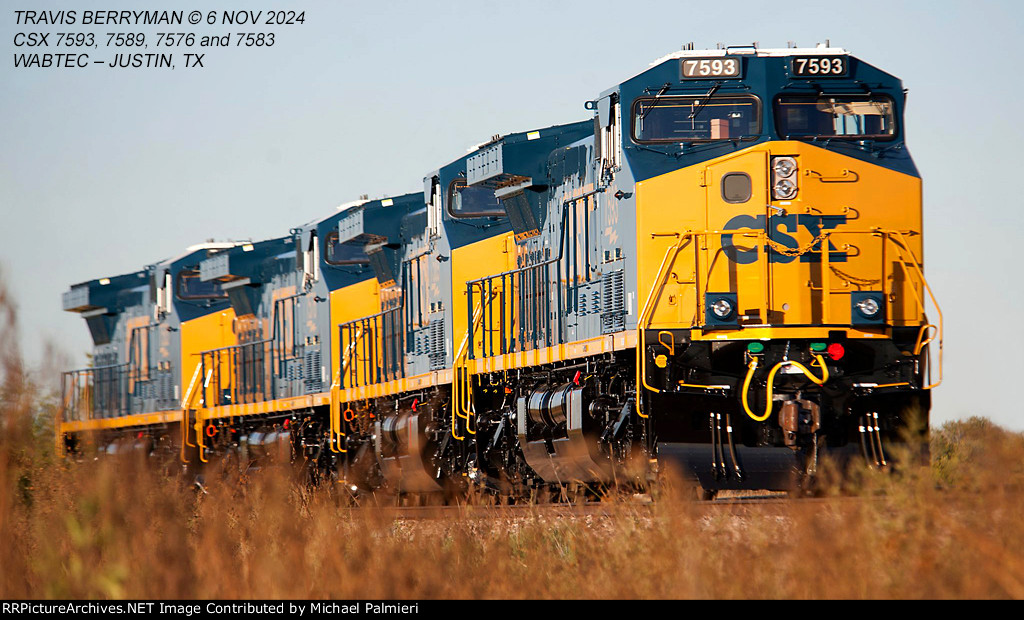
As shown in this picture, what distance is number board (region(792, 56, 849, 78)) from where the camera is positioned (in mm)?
12031

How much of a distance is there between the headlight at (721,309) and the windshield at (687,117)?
1.65 meters

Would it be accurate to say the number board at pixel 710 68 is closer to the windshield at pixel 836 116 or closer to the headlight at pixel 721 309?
the windshield at pixel 836 116

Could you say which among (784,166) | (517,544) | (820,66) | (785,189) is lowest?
(517,544)

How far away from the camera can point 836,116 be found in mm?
12148

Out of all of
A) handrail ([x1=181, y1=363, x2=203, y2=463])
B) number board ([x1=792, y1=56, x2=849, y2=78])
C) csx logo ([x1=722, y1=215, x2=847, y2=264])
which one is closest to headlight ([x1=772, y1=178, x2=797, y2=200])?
csx logo ([x1=722, y1=215, x2=847, y2=264])

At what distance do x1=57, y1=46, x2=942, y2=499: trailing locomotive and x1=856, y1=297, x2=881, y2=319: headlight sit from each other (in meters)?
0.02

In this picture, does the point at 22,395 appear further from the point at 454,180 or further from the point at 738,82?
the point at 454,180

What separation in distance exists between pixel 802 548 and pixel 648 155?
6.54 meters

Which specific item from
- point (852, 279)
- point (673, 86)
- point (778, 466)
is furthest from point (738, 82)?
point (778, 466)

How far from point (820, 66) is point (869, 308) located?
2358 mm

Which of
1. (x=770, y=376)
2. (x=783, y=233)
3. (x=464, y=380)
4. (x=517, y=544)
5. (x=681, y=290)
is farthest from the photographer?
(x=464, y=380)

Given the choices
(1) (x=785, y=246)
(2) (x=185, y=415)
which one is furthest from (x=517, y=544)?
(2) (x=185, y=415)

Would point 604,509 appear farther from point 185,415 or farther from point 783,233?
point 185,415

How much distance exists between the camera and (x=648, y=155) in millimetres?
12258
